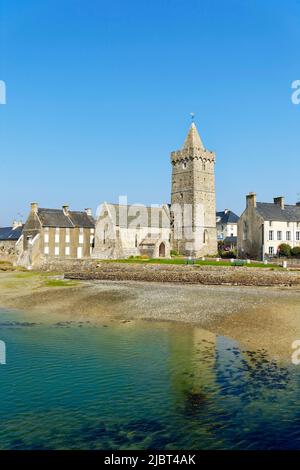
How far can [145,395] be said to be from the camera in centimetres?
1334

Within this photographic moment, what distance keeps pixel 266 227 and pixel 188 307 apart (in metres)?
30.6

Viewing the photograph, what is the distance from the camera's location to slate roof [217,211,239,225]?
A: 338ft

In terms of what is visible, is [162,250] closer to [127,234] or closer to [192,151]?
[127,234]

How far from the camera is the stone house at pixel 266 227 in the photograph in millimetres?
56750

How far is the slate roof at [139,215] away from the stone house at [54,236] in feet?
14.0

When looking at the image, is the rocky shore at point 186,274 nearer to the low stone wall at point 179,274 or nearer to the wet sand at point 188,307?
the low stone wall at point 179,274

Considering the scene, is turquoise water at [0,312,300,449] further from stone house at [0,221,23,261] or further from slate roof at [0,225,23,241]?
slate roof at [0,225,23,241]

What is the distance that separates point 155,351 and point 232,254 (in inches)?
1896

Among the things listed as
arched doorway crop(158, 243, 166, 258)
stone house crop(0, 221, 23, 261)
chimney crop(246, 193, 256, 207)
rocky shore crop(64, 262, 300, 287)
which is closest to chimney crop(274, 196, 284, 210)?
chimney crop(246, 193, 256, 207)

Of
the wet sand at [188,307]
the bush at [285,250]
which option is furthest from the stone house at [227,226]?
the wet sand at [188,307]

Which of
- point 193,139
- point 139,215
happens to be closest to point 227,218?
point 193,139

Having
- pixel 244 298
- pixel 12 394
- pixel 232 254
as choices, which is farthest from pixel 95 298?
pixel 232 254

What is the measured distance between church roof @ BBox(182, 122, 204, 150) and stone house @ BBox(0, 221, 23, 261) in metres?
29.9

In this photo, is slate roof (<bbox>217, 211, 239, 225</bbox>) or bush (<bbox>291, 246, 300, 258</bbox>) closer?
bush (<bbox>291, 246, 300, 258</bbox>)
